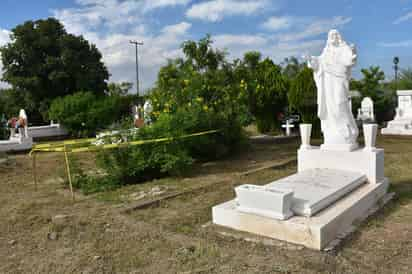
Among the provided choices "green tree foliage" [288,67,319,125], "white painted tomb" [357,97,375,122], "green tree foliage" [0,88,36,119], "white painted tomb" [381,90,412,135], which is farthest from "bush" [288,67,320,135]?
"green tree foliage" [0,88,36,119]

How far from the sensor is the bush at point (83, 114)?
62.5ft

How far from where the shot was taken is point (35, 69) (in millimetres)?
22297

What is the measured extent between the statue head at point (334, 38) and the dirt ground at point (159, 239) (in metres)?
2.61

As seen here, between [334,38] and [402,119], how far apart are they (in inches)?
434

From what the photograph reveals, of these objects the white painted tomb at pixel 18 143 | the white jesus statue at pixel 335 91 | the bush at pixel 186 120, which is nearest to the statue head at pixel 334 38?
the white jesus statue at pixel 335 91

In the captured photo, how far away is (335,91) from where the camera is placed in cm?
581

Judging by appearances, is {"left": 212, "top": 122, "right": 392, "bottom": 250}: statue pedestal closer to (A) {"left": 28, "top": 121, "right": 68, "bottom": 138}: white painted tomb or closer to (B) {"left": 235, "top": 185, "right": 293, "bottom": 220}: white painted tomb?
(B) {"left": 235, "top": 185, "right": 293, "bottom": 220}: white painted tomb

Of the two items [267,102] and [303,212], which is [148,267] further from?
[267,102]

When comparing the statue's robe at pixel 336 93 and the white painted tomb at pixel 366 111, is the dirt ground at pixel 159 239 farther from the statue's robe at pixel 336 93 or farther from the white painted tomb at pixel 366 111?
the white painted tomb at pixel 366 111

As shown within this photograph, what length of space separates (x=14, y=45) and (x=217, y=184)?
20912 millimetres

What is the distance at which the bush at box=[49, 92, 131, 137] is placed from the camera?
1906cm

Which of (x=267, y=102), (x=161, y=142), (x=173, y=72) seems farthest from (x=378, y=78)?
(x=161, y=142)

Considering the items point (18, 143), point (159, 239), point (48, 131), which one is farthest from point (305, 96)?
point (48, 131)

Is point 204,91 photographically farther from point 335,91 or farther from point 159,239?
point 159,239
